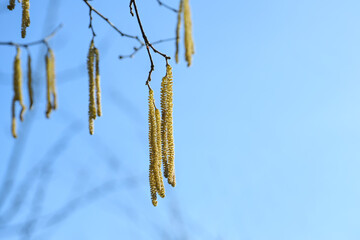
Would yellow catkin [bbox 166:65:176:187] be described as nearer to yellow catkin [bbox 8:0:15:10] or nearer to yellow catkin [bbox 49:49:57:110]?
yellow catkin [bbox 49:49:57:110]

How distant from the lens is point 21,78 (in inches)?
55.2

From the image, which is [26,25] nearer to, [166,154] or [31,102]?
[31,102]

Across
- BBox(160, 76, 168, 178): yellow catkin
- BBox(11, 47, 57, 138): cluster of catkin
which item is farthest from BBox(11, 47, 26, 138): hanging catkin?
BBox(160, 76, 168, 178): yellow catkin

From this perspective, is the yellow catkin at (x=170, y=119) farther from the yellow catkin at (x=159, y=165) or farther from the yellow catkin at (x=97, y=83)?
the yellow catkin at (x=97, y=83)

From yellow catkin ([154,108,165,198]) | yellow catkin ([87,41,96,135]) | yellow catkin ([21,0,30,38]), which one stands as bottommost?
yellow catkin ([154,108,165,198])

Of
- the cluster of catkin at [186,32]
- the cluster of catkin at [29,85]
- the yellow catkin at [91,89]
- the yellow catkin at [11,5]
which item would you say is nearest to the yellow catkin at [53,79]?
the cluster of catkin at [29,85]

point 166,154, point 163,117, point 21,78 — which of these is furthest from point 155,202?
point 21,78

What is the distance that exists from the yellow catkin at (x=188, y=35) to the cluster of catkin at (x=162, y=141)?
0.31 metres

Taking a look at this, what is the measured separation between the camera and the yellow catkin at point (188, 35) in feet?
4.51

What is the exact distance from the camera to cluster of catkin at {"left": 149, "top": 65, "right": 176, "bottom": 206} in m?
1.62

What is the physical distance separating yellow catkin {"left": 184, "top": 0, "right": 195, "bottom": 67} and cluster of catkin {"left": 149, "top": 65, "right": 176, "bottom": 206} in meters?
0.31

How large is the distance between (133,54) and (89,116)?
1.83ft

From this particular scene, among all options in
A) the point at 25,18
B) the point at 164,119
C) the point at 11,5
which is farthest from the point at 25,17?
the point at 164,119

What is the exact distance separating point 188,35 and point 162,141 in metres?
0.41
